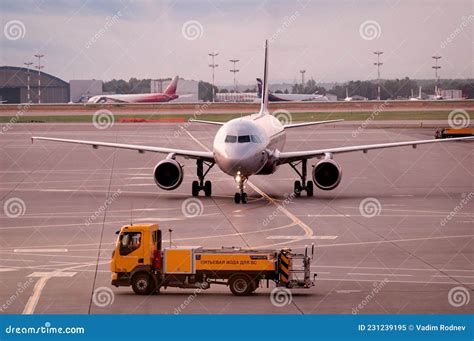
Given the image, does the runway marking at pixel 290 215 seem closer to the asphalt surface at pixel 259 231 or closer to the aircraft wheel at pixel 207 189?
the asphalt surface at pixel 259 231

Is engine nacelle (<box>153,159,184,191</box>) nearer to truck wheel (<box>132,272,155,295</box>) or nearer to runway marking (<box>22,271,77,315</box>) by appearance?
runway marking (<box>22,271,77,315</box>)

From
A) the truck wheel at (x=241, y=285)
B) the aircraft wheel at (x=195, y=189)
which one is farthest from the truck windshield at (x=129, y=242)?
the aircraft wheel at (x=195, y=189)

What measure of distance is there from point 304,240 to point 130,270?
1138 centimetres

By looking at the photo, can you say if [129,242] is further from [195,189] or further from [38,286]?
[195,189]

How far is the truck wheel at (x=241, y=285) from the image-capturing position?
28.3 metres

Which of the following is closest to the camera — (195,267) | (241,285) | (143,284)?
(241,285)

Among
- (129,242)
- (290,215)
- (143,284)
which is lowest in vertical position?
(290,215)

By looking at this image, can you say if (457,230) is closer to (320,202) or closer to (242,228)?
(242,228)

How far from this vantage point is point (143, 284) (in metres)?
28.8

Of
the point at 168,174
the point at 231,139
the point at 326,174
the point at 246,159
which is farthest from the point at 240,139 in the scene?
the point at 326,174

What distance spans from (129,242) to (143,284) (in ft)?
4.50

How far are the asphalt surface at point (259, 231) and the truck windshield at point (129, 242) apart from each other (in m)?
1.21

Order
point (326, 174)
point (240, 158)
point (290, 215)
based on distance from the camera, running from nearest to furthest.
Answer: point (290, 215), point (240, 158), point (326, 174)

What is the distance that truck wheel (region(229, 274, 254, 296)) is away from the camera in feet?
93.0
